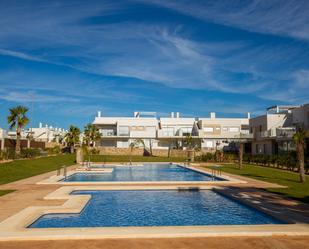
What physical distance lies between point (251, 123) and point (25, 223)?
4139 centimetres

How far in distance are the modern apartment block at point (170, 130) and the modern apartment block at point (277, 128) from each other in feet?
34.7

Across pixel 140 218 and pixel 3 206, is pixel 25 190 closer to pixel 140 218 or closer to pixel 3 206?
pixel 3 206

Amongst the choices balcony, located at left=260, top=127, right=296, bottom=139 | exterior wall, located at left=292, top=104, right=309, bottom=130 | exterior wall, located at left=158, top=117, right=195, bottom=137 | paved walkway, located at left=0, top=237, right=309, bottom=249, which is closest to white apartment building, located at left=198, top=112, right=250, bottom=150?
exterior wall, located at left=158, top=117, right=195, bottom=137

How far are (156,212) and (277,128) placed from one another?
2924 centimetres

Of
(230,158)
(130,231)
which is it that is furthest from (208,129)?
(130,231)

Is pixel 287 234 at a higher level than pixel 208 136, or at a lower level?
lower

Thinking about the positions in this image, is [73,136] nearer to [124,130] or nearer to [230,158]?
[124,130]

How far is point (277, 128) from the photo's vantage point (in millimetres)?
37062

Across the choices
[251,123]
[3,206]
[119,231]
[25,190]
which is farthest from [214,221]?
[251,123]

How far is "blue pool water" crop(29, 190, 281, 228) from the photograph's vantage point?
9.56 meters

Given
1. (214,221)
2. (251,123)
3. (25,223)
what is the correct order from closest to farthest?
(25,223) → (214,221) → (251,123)

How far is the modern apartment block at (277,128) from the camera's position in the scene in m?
35.2

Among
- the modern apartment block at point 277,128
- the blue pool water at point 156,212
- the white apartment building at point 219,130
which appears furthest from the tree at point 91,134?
the blue pool water at point 156,212

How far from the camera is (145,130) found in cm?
6112
